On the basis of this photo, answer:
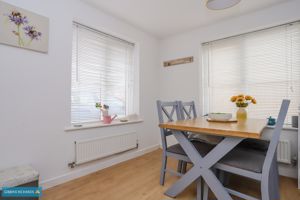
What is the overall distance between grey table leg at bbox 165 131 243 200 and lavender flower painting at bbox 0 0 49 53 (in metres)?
1.88

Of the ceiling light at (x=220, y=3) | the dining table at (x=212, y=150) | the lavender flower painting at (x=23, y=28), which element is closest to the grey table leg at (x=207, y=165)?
the dining table at (x=212, y=150)

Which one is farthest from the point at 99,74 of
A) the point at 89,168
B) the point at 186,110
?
the point at 186,110

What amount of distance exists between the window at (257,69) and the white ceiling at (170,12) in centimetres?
41

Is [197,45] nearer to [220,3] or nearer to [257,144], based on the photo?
[220,3]

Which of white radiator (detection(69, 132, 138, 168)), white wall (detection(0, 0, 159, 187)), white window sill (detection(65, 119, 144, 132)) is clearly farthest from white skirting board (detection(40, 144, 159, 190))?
white window sill (detection(65, 119, 144, 132))

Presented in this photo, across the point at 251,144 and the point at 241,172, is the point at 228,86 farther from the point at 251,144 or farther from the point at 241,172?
the point at 241,172

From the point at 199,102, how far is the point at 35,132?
102 inches

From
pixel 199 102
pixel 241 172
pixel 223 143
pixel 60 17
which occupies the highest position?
pixel 60 17

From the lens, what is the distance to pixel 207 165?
148 centimetres

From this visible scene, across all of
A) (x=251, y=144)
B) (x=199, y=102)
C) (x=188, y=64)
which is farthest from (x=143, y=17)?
(x=251, y=144)

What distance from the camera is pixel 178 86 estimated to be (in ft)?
10.9

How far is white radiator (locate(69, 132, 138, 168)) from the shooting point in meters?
2.15

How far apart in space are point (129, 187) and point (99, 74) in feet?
5.72

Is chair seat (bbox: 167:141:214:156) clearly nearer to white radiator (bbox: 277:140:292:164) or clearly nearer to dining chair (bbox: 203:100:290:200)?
dining chair (bbox: 203:100:290:200)
